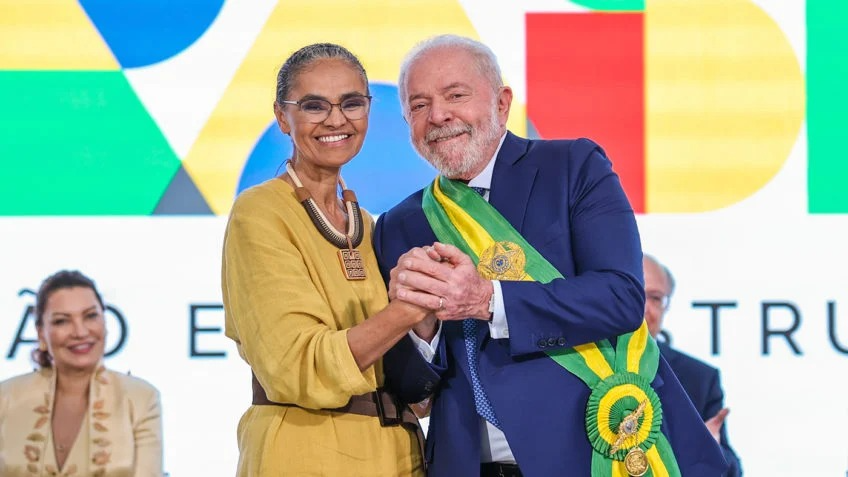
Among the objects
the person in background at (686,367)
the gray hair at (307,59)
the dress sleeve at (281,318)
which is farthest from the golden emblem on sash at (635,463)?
the person in background at (686,367)

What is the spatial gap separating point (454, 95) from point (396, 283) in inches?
22.0

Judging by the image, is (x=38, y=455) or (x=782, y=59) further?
(x=782, y=59)

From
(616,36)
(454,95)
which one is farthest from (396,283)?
(616,36)

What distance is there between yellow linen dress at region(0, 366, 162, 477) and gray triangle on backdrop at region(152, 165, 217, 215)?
0.72 meters

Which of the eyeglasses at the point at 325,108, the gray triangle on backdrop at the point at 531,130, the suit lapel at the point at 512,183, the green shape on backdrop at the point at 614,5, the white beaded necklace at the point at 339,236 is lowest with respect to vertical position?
the white beaded necklace at the point at 339,236

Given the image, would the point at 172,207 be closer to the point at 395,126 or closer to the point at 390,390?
the point at 395,126

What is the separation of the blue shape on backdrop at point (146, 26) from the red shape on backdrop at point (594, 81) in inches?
56.0

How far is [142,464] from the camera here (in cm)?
434

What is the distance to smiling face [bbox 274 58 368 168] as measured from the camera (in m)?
2.53

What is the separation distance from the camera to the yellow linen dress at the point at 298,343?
2.25 metres

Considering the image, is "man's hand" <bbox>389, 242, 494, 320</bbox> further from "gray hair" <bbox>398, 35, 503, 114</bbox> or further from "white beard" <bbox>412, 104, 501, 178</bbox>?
"gray hair" <bbox>398, 35, 503, 114</bbox>

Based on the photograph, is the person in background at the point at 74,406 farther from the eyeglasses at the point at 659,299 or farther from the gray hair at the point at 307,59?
the gray hair at the point at 307,59

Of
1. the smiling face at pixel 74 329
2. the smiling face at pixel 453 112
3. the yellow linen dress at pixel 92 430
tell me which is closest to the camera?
the smiling face at pixel 453 112

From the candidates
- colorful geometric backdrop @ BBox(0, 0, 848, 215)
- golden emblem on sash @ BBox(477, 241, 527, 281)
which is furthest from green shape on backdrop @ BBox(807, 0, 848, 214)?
golden emblem on sash @ BBox(477, 241, 527, 281)
